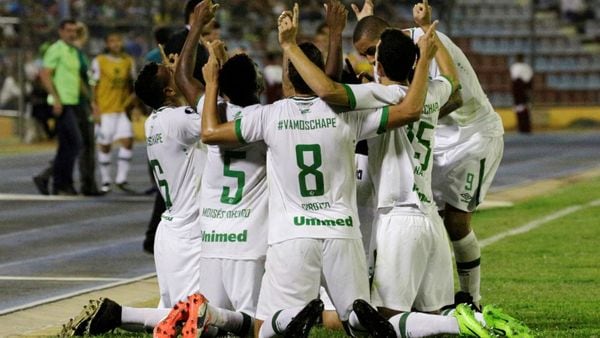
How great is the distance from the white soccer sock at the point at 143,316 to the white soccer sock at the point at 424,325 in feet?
5.04

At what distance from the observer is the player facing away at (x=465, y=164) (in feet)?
34.4

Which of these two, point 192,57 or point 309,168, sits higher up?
point 192,57

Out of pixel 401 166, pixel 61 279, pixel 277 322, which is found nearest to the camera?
pixel 277 322

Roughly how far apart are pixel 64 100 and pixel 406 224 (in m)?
12.4

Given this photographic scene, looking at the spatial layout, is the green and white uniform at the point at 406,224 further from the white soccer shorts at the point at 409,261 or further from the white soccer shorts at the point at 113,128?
the white soccer shorts at the point at 113,128

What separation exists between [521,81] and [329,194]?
106ft

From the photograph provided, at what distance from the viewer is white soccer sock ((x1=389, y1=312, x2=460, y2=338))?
827 centimetres

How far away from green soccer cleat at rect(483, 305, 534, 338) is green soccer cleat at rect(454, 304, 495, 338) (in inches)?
1.7

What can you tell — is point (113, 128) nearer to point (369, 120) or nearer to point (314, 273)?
point (369, 120)

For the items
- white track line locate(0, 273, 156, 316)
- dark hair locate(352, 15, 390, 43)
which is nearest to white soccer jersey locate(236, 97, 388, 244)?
dark hair locate(352, 15, 390, 43)

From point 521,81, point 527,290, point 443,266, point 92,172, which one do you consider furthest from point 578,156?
point 443,266

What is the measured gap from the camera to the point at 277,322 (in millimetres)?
8156

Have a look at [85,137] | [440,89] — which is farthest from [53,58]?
[440,89]

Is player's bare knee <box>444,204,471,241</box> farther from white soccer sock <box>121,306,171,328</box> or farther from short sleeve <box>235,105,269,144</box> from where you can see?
short sleeve <box>235,105,269,144</box>
